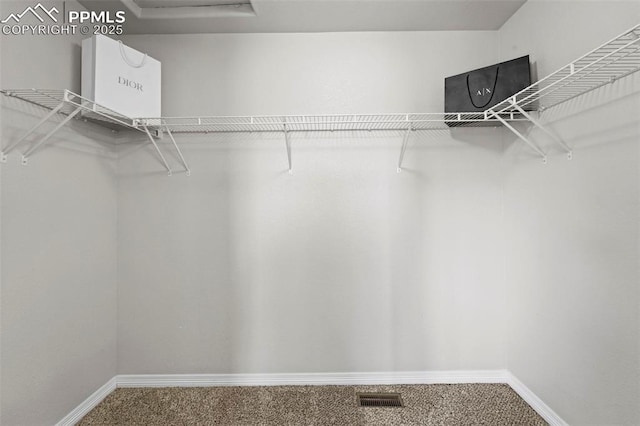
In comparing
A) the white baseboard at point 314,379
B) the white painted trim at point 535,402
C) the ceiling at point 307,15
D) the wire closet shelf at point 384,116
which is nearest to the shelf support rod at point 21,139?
the wire closet shelf at point 384,116

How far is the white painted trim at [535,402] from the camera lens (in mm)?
1763

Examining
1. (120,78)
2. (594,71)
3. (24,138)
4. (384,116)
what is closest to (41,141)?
(24,138)

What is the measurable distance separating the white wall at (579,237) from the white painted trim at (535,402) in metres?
0.04

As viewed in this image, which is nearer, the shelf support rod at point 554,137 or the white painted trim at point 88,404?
the shelf support rod at point 554,137

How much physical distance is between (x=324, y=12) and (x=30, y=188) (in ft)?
5.71

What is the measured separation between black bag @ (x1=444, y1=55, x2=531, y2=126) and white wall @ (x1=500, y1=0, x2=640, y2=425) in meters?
0.14

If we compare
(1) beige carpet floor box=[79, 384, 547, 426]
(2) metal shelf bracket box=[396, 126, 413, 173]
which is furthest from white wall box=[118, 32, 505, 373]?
(1) beige carpet floor box=[79, 384, 547, 426]

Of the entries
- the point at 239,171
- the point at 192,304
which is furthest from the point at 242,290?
the point at 239,171

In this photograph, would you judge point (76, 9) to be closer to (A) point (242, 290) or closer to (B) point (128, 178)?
(B) point (128, 178)

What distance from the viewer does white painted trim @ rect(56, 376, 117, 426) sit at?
1.81 meters

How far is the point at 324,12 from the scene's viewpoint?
6.59ft

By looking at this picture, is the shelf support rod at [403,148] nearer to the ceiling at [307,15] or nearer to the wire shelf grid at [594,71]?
the wire shelf grid at [594,71]

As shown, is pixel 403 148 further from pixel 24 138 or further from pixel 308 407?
pixel 24 138

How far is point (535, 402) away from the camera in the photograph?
1.92 meters
